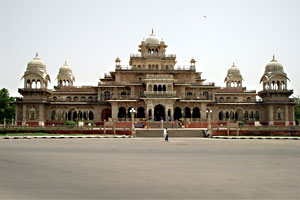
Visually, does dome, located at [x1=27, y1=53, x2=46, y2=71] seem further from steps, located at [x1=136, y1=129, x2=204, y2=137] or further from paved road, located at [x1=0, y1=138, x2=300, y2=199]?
paved road, located at [x1=0, y1=138, x2=300, y2=199]

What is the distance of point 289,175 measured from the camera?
1111cm

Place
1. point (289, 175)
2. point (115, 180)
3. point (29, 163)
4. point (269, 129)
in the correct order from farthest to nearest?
1. point (269, 129)
2. point (29, 163)
3. point (289, 175)
4. point (115, 180)

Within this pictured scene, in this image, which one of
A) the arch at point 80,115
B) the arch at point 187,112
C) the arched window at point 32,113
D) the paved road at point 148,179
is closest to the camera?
the paved road at point 148,179

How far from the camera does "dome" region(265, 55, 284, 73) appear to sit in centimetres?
5902

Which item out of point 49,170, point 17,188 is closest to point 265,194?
point 17,188

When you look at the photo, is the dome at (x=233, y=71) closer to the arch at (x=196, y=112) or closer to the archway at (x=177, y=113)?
the arch at (x=196, y=112)

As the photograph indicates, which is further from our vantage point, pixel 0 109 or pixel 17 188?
pixel 0 109

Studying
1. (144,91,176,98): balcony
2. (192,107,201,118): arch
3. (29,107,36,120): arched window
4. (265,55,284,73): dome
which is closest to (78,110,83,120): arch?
(29,107,36,120): arched window

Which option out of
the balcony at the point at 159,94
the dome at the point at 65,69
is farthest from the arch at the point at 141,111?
the dome at the point at 65,69

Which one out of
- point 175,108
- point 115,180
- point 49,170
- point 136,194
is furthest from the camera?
point 175,108

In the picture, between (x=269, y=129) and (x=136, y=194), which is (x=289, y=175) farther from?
(x=269, y=129)

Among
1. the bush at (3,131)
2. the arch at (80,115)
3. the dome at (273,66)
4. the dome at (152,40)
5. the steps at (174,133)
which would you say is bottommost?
the steps at (174,133)

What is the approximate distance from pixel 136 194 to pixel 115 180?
1834 mm

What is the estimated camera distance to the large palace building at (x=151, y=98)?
179 ft
